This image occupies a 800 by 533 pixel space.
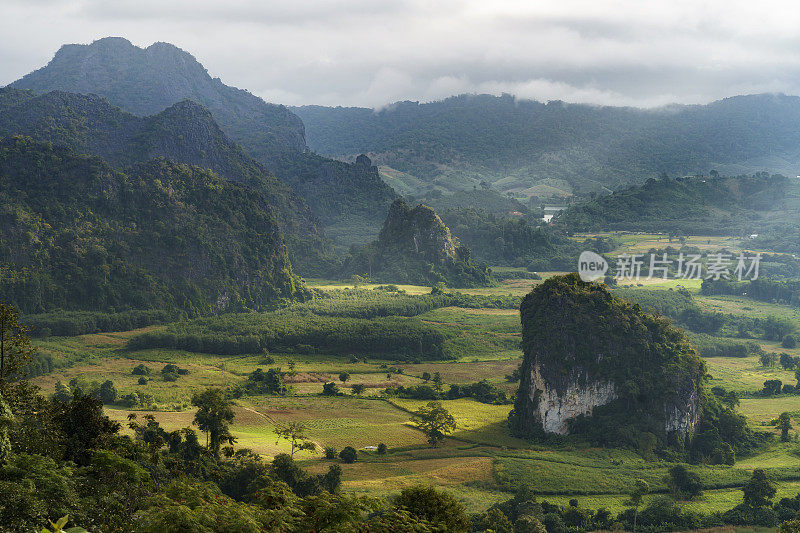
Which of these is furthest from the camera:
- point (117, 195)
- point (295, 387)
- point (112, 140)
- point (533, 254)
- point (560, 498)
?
point (533, 254)

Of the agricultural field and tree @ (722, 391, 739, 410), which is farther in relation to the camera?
tree @ (722, 391, 739, 410)

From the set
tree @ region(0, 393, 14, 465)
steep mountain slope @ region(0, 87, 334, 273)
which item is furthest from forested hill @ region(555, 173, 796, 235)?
tree @ region(0, 393, 14, 465)

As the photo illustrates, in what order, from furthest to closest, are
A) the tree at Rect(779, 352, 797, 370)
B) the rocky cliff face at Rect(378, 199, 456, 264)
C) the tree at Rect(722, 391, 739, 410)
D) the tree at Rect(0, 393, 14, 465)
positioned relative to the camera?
the rocky cliff face at Rect(378, 199, 456, 264) → the tree at Rect(779, 352, 797, 370) → the tree at Rect(722, 391, 739, 410) → the tree at Rect(0, 393, 14, 465)

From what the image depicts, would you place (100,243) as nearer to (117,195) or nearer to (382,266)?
(117,195)

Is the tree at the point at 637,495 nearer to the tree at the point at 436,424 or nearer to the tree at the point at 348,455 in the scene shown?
the tree at the point at 436,424

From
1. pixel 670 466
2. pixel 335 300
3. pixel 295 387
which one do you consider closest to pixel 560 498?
pixel 670 466

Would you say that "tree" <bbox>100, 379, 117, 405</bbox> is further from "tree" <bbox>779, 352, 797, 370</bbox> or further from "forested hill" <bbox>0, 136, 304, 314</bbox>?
"tree" <bbox>779, 352, 797, 370</bbox>

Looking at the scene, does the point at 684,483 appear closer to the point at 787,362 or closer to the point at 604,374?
the point at 604,374

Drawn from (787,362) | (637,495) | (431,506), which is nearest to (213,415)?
(431,506)
